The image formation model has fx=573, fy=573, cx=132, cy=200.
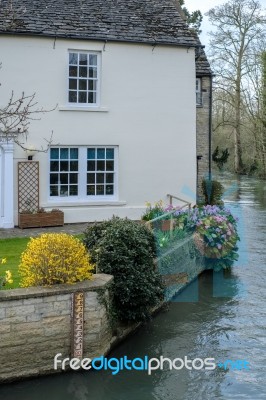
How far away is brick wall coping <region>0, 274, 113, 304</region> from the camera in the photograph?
8969 millimetres

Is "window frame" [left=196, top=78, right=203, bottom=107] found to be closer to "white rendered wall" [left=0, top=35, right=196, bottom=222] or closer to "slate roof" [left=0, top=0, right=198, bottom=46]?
"slate roof" [left=0, top=0, right=198, bottom=46]

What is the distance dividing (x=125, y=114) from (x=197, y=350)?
11.0m

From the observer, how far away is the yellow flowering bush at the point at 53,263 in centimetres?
943

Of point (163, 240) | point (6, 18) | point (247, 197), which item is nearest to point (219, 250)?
point (163, 240)

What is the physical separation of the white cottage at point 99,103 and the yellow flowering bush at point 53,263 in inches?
354

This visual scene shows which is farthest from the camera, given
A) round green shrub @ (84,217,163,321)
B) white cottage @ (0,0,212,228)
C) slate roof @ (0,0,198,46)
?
slate roof @ (0,0,198,46)

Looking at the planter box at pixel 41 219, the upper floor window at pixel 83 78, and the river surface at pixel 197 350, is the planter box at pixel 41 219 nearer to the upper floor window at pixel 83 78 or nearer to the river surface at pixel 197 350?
the upper floor window at pixel 83 78

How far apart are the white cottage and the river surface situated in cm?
554

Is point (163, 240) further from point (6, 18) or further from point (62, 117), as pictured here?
point (6, 18)

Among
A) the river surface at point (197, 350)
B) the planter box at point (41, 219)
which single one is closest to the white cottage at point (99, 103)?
the planter box at point (41, 219)

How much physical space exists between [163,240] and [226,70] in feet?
133

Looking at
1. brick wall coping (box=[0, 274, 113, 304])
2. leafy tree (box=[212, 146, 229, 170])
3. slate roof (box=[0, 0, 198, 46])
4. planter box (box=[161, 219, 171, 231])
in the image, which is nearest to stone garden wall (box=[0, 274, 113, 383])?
brick wall coping (box=[0, 274, 113, 304])

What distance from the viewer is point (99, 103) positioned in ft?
63.6

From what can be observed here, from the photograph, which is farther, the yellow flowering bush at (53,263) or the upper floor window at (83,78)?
the upper floor window at (83,78)
